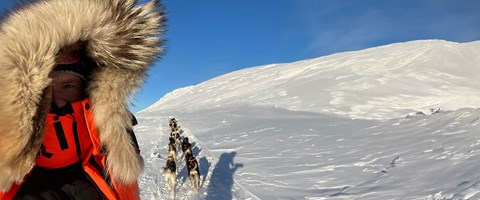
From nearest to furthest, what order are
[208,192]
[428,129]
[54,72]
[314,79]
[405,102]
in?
[54,72] < [208,192] < [428,129] < [405,102] < [314,79]

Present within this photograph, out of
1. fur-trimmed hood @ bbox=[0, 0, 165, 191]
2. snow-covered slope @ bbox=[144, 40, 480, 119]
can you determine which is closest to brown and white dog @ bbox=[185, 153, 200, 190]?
fur-trimmed hood @ bbox=[0, 0, 165, 191]

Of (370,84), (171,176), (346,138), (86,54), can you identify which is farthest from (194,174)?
(370,84)

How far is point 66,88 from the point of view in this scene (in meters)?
1.61

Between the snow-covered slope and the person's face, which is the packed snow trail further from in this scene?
the snow-covered slope

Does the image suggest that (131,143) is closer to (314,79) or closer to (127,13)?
(127,13)

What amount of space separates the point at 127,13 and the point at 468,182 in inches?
242

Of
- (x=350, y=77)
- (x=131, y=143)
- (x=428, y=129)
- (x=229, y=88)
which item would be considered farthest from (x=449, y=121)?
(x=229, y=88)

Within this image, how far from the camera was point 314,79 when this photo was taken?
29.7 meters

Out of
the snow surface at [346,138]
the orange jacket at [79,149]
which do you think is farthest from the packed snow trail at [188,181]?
the orange jacket at [79,149]

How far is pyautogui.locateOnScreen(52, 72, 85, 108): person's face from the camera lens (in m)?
1.56

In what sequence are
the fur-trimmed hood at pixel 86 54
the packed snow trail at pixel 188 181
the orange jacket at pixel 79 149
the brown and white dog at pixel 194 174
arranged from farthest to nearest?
the brown and white dog at pixel 194 174 < the packed snow trail at pixel 188 181 < the orange jacket at pixel 79 149 < the fur-trimmed hood at pixel 86 54

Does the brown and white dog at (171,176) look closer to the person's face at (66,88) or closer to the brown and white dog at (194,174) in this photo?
the brown and white dog at (194,174)

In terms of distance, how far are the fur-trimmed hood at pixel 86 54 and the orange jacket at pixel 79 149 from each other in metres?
0.04

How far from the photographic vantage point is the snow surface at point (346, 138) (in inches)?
281
